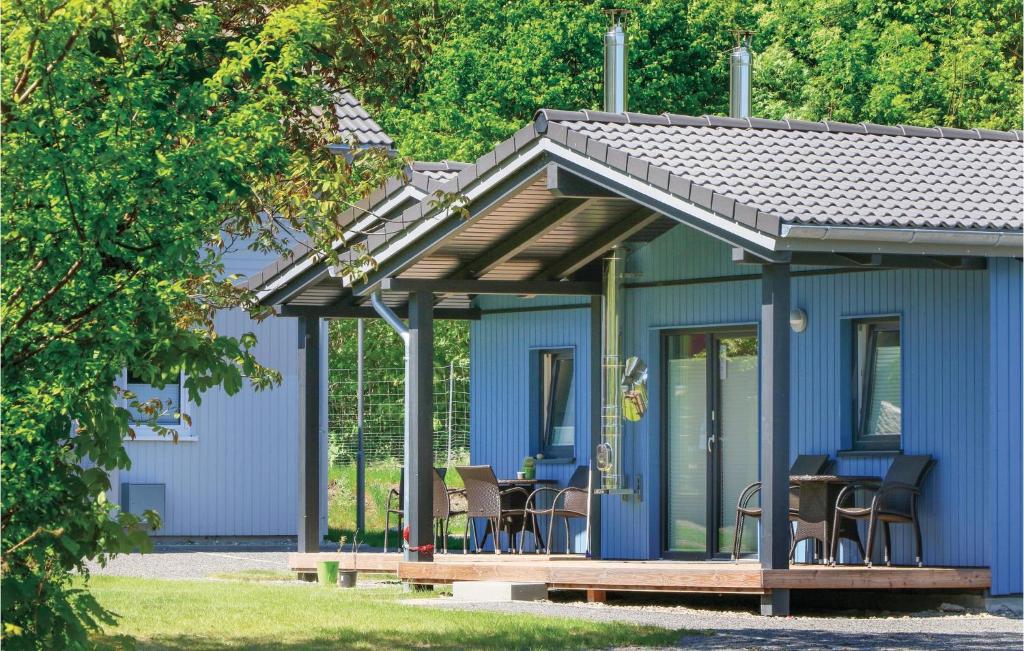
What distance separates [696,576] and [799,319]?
3.07 m

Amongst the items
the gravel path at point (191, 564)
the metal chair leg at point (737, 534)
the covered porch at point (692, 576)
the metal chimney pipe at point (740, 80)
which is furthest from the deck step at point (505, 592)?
the metal chimney pipe at point (740, 80)

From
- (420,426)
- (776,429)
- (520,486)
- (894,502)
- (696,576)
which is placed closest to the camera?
(776,429)

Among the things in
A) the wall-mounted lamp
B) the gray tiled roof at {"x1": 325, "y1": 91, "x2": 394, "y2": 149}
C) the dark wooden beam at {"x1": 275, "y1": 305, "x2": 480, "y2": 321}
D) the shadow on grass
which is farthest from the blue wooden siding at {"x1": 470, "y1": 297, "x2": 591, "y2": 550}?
the shadow on grass

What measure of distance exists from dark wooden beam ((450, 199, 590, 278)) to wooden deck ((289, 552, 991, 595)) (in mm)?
2657

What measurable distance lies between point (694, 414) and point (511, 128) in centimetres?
1517

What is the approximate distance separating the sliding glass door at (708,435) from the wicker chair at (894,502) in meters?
1.76

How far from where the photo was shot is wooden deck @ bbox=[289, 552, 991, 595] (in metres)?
12.8

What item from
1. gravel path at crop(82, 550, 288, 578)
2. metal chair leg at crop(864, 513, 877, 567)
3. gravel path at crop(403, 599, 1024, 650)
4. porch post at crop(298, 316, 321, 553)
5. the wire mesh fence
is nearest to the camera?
gravel path at crop(403, 599, 1024, 650)

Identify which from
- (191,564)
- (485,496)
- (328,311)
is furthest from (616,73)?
(191,564)

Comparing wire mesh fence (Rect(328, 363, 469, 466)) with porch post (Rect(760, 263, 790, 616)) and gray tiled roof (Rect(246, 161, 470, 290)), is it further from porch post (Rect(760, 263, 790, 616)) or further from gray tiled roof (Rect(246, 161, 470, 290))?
porch post (Rect(760, 263, 790, 616))

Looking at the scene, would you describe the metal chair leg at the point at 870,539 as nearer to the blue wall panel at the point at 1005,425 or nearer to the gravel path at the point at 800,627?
the gravel path at the point at 800,627

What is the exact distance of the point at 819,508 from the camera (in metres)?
14.4

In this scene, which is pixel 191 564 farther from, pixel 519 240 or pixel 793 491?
pixel 793 491

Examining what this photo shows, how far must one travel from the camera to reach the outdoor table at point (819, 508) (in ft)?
46.9
